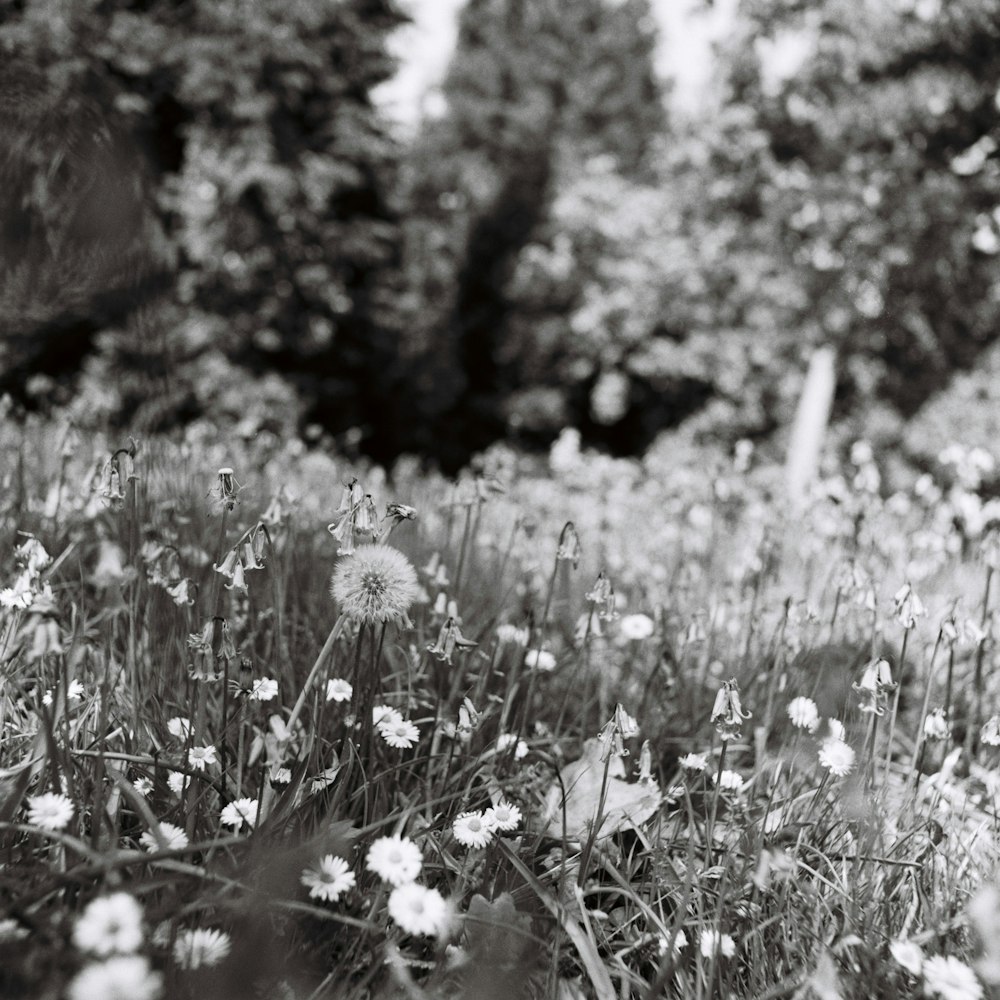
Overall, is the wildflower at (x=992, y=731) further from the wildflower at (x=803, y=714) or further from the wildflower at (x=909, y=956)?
the wildflower at (x=909, y=956)

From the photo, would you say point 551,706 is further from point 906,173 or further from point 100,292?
point 100,292

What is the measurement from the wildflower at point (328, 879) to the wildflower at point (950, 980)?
2.93 feet

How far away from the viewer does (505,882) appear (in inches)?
64.9

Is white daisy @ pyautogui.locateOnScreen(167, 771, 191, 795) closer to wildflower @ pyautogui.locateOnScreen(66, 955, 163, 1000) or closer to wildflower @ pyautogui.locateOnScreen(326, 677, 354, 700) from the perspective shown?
wildflower @ pyautogui.locateOnScreen(326, 677, 354, 700)

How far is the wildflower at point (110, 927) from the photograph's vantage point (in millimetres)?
1009

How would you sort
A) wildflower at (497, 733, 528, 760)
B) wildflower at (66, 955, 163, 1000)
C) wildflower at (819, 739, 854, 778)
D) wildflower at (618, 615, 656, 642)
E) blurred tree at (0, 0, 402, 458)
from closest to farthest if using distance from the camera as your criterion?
wildflower at (66, 955, 163, 1000)
wildflower at (819, 739, 854, 778)
wildflower at (497, 733, 528, 760)
wildflower at (618, 615, 656, 642)
blurred tree at (0, 0, 402, 458)

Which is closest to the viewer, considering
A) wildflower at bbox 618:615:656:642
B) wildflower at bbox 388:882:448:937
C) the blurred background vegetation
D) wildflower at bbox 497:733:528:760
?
wildflower at bbox 388:882:448:937

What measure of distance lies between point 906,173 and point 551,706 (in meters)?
7.91

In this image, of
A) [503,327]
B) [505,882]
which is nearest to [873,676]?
[505,882]

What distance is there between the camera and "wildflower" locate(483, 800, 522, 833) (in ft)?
5.39

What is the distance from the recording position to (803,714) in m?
1.96

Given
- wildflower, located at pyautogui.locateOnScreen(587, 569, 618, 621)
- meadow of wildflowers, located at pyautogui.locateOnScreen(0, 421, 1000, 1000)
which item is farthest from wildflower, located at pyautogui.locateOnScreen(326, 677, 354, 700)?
wildflower, located at pyautogui.locateOnScreen(587, 569, 618, 621)

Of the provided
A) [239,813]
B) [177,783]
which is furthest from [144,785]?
[239,813]

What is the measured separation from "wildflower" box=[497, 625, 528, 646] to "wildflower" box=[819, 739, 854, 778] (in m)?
0.69
